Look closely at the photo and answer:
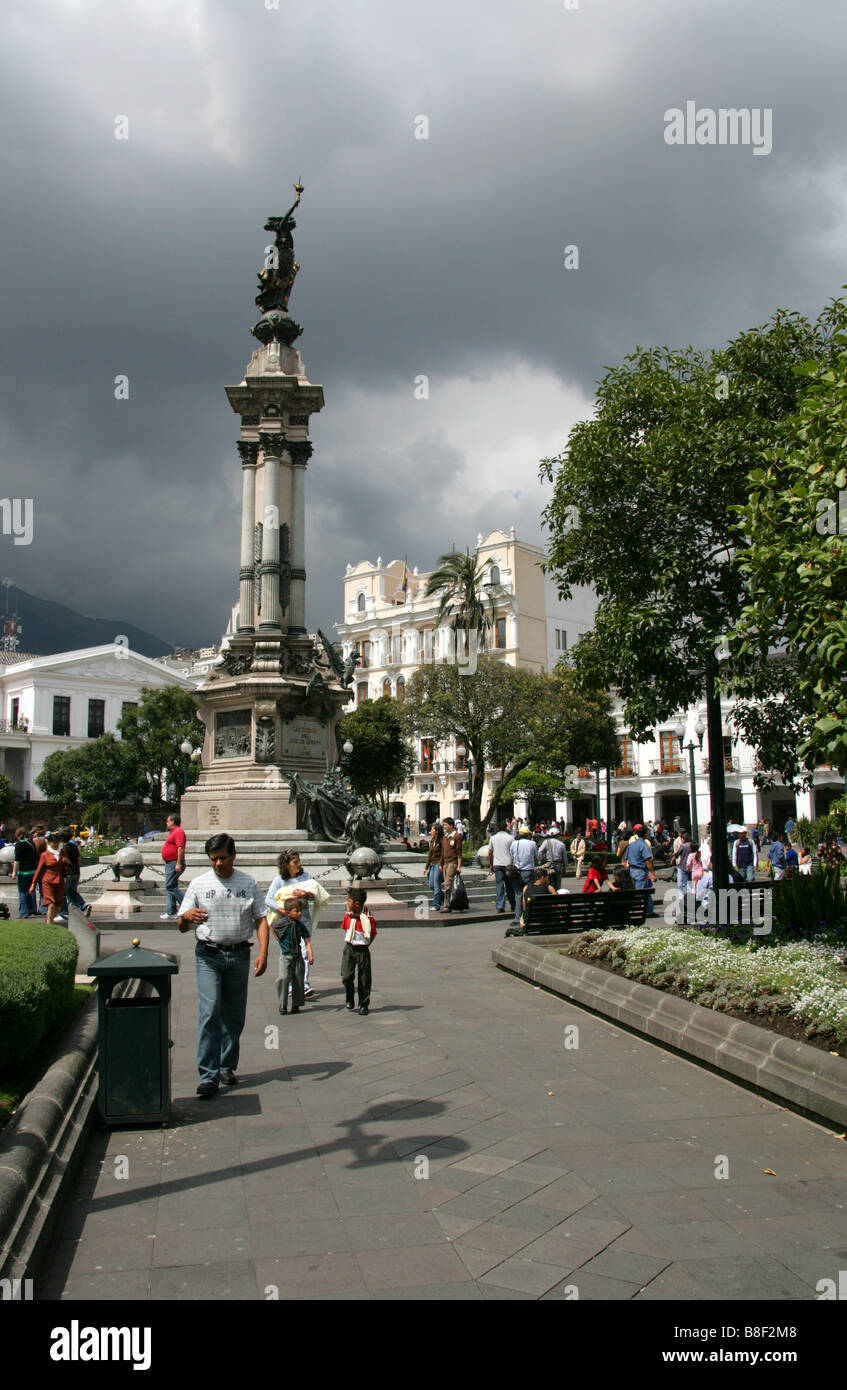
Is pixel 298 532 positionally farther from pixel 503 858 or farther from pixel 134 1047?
pixel 134 1047

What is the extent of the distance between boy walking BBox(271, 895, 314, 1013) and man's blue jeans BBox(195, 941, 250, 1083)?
2230mm

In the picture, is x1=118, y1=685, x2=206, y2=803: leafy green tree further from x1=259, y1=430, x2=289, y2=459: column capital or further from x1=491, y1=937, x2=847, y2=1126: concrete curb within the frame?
x1=491, y1=937, x2=847, y2=1126: concrete curb

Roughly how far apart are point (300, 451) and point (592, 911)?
54.9 ft

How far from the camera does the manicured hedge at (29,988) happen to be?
18.9ft

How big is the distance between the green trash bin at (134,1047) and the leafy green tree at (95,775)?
6008 centimetres

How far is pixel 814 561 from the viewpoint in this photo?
7117mm

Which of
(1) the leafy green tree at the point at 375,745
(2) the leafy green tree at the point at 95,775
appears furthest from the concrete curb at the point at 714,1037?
(2) the leafy green tree at the point at 95,775

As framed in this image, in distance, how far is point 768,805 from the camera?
197 feet

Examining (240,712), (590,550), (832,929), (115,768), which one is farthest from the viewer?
(115,768)

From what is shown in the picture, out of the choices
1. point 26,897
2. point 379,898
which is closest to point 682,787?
point 379,898

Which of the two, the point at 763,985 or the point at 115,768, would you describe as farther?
the point at 115,768

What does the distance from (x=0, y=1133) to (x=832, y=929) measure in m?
7.30
